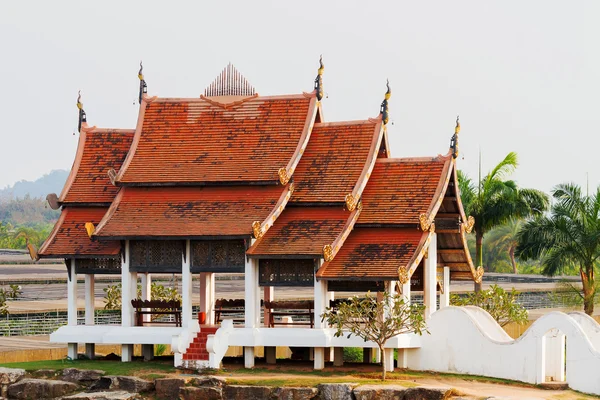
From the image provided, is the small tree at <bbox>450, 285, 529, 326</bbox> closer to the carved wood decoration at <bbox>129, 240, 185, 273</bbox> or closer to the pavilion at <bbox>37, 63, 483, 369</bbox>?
the pavilion at <bbox>37, 63, 483, 369</bbox>

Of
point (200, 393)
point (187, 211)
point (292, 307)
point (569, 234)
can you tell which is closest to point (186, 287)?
point (187, 211)

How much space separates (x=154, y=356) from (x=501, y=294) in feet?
34.5

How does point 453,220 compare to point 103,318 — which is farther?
point 103,318

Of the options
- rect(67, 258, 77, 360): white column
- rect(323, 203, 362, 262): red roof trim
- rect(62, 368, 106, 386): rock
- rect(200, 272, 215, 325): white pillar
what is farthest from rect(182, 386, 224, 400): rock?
rect(67, 258, 77, 360): white column

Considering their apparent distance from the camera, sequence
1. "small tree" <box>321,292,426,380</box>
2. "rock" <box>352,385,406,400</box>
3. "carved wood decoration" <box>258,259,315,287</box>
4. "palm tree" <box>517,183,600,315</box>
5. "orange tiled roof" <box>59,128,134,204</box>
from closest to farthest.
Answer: "rock" <box>352,385,406,400</box> → "small tree" <box>321,292,426,380</box> → "carved wood decoration" <box>258,259,315,287</box> → "orange tiled roof" <box>59,128,134,204</box> → "palm tree" <box>517,183,600,315</box>

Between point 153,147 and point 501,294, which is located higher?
point 153,147

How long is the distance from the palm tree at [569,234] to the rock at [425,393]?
13.3 metres

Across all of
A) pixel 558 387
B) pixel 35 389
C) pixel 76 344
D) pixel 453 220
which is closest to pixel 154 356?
pixel 76 344

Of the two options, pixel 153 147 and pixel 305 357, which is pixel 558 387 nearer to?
pixel 305 357

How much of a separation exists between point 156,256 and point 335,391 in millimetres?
7468

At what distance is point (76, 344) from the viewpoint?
41.5 m

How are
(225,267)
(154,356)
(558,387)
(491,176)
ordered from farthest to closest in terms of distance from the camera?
(491,176), (154,356), (225,267), (558,387)

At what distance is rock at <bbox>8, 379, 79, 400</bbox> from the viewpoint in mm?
38250

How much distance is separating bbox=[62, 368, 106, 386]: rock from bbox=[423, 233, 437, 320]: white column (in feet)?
31.2
